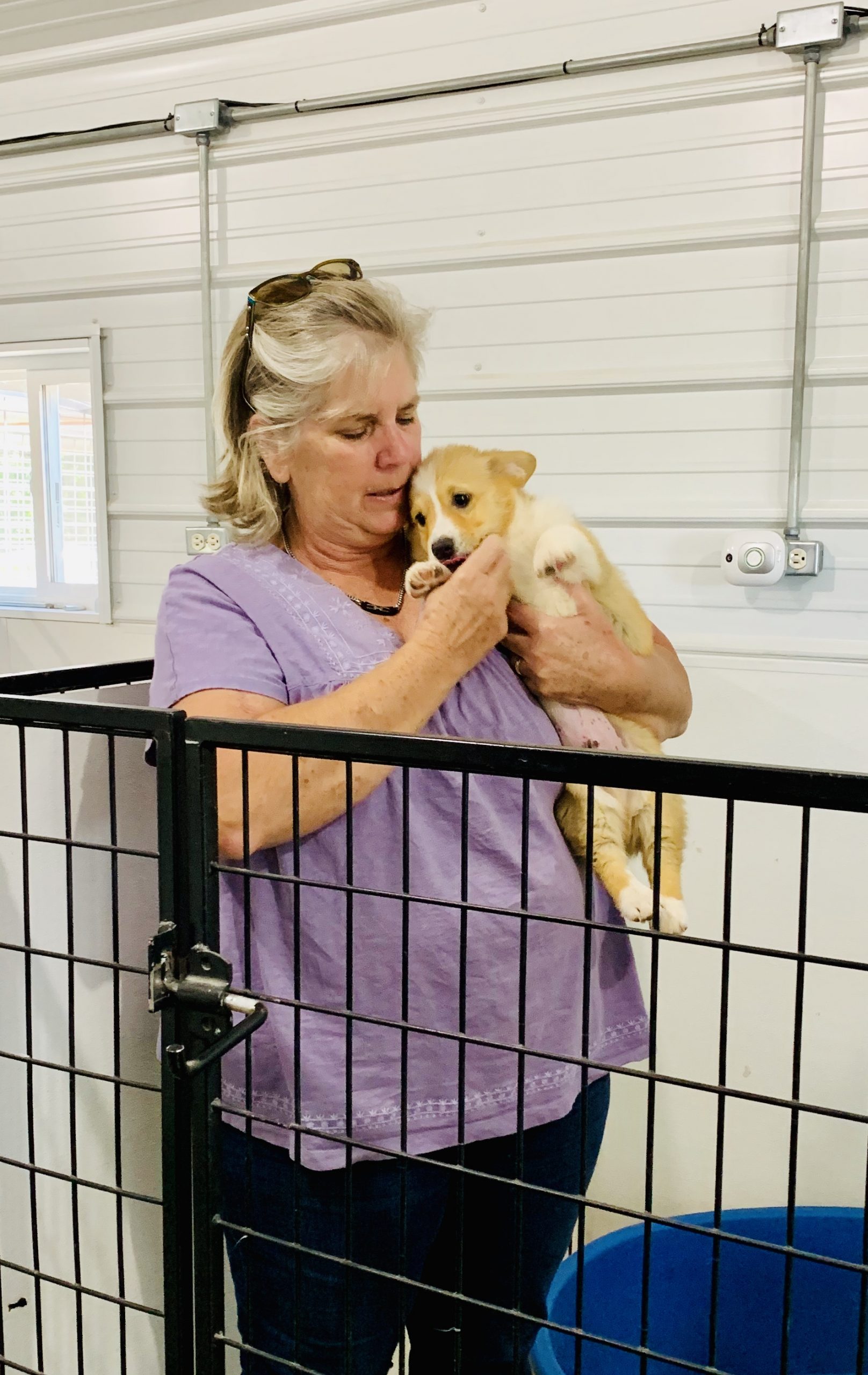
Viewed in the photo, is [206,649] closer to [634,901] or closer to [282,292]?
[282,292]

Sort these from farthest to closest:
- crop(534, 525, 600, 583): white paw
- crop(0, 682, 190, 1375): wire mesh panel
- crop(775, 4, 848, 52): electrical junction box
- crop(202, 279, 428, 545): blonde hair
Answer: crop(775, 4, 848, 52): electrical junction box
crop(534, 525, 600, 583): white paw
crop(202, 279, 428, 545): blonde hair
crop(0, 682, 190, 1375): wire mesh panel

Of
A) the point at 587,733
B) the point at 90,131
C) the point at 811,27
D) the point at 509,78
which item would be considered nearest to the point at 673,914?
the point at 587,733

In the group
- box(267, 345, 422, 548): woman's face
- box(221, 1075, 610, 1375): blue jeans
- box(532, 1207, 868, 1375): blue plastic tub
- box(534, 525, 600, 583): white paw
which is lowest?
box(532, 1207, 868, 1375): blue plastic tub

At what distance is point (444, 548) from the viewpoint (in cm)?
141

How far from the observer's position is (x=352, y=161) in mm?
2346

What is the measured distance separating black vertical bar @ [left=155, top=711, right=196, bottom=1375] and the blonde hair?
549 mm

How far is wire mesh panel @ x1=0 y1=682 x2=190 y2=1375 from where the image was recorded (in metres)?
1.20

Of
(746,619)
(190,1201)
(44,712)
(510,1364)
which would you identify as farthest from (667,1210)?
(44,712)

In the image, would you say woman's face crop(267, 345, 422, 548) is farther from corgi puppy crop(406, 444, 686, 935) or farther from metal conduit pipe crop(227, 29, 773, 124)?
metal conduit pipe crop(227, 29, 773, 124)

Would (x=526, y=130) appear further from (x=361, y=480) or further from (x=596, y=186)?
(x=361, y=480)

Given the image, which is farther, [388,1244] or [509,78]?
[509,78]

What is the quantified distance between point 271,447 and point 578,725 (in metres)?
0.56

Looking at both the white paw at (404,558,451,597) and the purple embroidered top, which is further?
the white paw at (404,558,451,597)

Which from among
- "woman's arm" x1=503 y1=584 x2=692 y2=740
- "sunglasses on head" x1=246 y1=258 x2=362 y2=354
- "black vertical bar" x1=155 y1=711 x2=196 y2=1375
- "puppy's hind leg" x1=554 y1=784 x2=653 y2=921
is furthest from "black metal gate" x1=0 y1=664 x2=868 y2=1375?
"sunglasses on head" x1=246 y1=258 x2=362 y2=354
